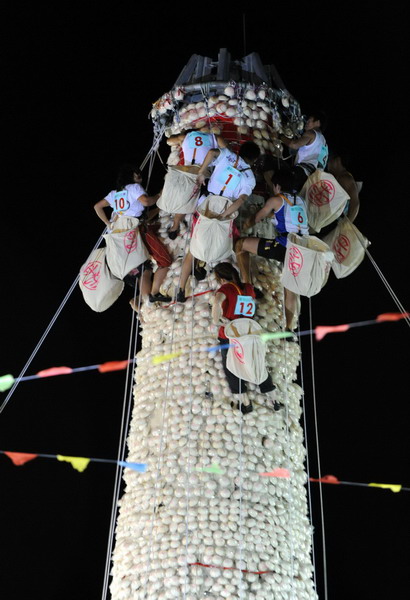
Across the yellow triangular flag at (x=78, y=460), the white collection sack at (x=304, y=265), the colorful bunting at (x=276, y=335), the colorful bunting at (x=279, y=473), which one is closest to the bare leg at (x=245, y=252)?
the white collection sack at (x=304, y=265)

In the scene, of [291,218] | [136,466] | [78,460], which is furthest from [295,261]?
[78,460]

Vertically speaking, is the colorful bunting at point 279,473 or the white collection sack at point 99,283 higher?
the white collection sack at point 99,283

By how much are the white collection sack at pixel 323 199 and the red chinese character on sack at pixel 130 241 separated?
3.95ft

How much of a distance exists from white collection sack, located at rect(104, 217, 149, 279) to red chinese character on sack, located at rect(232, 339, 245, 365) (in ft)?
3.61

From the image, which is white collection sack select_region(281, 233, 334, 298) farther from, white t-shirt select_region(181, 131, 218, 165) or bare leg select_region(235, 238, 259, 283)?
white t-shirt select_region(181, 131, 218, 165)

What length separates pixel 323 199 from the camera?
6.77 m

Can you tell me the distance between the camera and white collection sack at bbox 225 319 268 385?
599 cm

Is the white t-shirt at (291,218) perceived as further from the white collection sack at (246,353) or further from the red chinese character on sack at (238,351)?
the red chinese character on sack at (238,351)

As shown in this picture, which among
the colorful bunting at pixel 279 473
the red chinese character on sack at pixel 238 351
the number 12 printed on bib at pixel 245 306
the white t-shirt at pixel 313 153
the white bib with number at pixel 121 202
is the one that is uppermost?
the white t-shirt at pixel 313 153

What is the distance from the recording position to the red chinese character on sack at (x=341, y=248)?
6.86 meters

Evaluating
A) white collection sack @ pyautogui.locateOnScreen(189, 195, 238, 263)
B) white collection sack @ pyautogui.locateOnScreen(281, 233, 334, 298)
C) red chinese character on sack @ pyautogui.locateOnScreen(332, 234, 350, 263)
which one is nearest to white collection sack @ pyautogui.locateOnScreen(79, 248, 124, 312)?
white collection sack @ pyautogui.locateOnScreen(189, 195, 238, 263)

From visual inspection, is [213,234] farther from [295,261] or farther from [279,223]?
[295,261]

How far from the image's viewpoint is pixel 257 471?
5.95 m

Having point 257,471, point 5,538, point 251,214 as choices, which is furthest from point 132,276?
point 5,538
